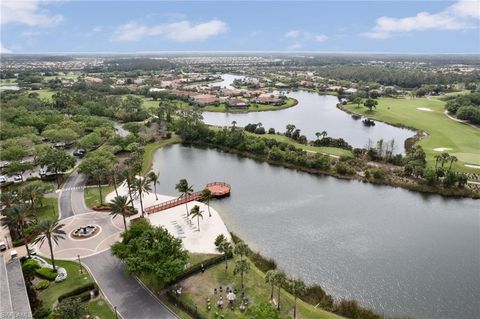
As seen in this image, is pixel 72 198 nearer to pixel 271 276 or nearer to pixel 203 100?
pixel 271 276

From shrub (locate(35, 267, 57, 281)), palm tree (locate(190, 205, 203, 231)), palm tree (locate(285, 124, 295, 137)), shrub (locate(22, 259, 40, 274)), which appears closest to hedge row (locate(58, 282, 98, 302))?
shrub (locate(35, 267, 57, 281))

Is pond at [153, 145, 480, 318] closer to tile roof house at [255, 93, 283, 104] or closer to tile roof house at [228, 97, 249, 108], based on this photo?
tile roof house at [228, 97, 249, 108]

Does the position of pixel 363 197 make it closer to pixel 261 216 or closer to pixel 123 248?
pixel 261 216

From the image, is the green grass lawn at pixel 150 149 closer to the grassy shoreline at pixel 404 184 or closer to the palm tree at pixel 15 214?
the grassy shoreline at pixel 404 184

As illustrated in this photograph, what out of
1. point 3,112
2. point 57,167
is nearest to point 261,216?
point 57,167

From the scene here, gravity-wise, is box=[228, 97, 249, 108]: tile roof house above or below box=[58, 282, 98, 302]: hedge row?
above

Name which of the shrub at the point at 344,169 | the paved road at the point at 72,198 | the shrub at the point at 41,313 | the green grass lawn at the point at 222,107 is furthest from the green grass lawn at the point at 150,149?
A: the green grass lawn at the point at 222,107

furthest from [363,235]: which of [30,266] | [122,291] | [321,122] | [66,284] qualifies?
[321,122]
